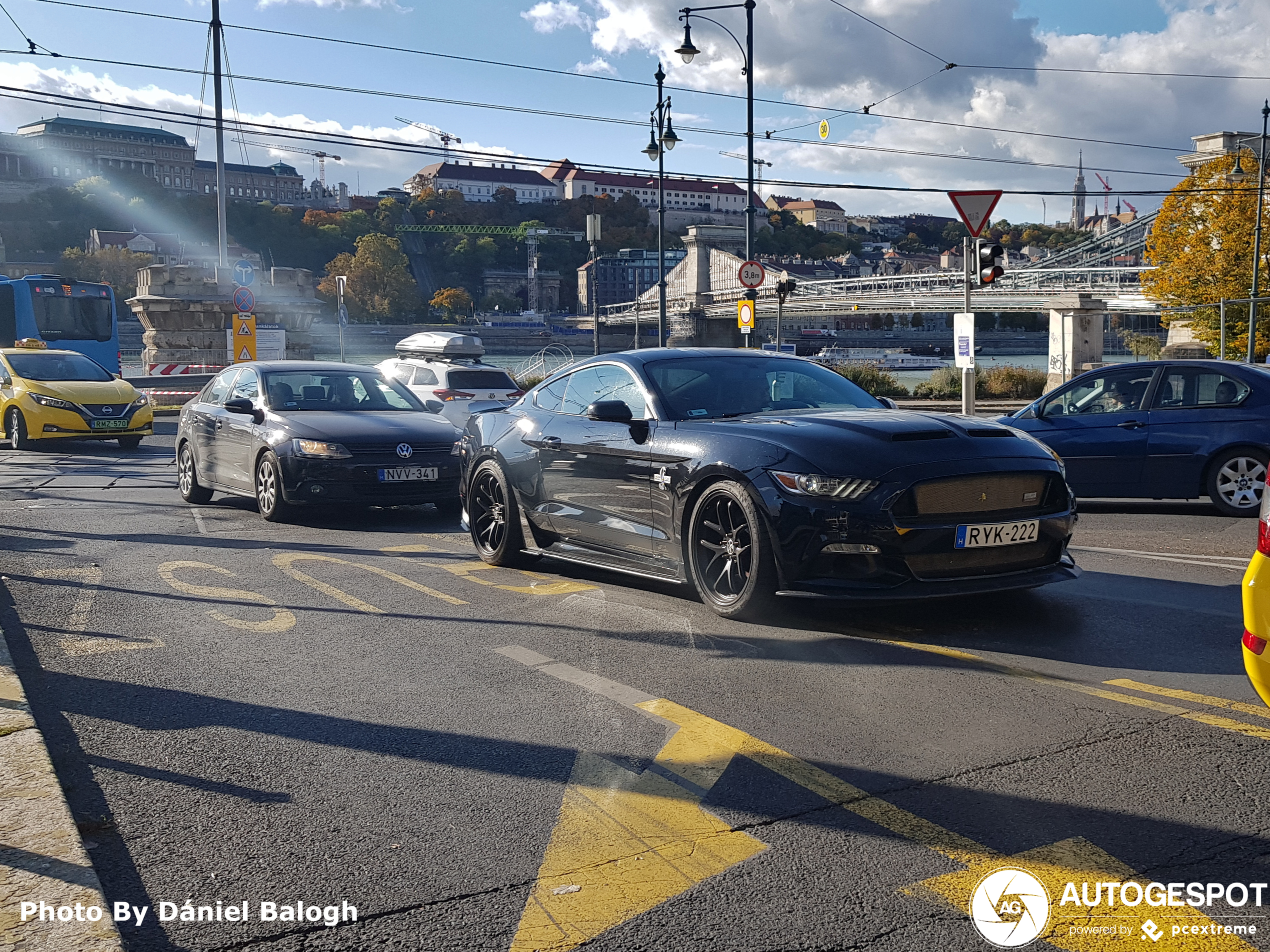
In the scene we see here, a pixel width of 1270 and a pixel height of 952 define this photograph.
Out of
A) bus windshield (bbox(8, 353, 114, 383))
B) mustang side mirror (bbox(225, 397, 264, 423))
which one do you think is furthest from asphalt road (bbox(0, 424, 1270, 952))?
bus windshield (bbox(8, 353, 114, 383))

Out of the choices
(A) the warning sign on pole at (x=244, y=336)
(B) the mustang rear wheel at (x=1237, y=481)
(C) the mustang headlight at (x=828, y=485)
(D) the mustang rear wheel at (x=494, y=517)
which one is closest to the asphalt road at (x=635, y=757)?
(C) the mustang headlight at (x=828, y=485)

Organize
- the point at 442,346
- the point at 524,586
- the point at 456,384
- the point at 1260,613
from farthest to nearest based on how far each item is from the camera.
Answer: the point at 442,346
the point at 456,384
the point at 524,586
the point at 1260,613

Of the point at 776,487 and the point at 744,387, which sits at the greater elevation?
the point at 744,387

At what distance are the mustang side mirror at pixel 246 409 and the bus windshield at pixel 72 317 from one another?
25.1 meters

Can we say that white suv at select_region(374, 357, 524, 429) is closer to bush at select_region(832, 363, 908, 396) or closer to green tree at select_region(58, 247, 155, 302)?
bush at select_region(832, 363, 908, 396)

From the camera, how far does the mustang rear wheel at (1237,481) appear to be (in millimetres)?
10062

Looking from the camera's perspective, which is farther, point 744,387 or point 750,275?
point 750,275

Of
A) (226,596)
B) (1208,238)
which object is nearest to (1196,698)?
(226,596)

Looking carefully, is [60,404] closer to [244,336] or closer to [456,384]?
[456,384]

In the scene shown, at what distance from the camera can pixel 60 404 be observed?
18766 millimetres

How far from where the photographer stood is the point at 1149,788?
140 inches

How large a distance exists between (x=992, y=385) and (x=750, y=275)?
38.1 ft

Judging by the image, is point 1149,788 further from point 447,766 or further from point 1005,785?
point 447,766

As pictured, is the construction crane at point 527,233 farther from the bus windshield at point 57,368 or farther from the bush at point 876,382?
the bus windshield at point 57,368
